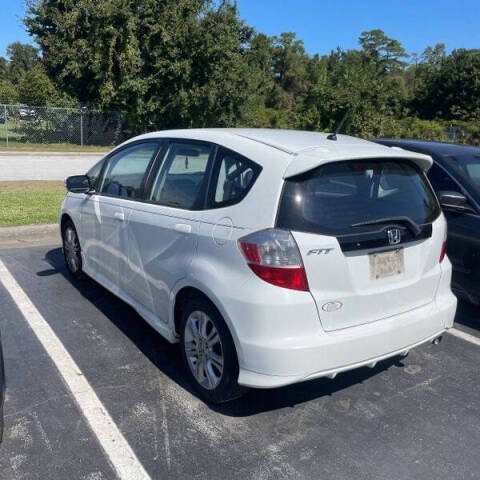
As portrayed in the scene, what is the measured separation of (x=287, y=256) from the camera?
110 inches

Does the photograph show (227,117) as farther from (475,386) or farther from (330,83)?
(475,386)

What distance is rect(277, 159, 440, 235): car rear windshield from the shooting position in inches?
113

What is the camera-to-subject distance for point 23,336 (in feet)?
14.2

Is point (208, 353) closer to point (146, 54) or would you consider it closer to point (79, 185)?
point (79, 185)

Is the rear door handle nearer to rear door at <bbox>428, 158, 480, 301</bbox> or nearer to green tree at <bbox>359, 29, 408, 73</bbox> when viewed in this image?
rear door at <bbox>428, 158, 480, 301</bbox>

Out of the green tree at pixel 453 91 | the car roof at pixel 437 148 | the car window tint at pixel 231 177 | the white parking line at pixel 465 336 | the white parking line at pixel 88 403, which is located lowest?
the white parking line at pixel 88 403

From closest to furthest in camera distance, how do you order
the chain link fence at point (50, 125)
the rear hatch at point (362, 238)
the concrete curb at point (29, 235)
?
the rear hatch at point (362, 238) < the concrete curb at point (29, 235) < the chain link fence at point (50, 125)

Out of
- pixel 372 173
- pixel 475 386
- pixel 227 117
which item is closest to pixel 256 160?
pixel 372 173

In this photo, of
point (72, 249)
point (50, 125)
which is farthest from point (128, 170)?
point (50, 125)

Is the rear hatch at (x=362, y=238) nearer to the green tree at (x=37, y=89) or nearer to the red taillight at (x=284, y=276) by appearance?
the red taillight at (x=284, y=276)

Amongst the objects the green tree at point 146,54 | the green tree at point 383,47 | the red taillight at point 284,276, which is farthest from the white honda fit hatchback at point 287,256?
the green tree at point 383,47

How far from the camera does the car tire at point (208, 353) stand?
3062 mm

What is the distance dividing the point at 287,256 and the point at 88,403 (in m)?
1.65

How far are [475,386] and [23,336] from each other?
11.7 feet
